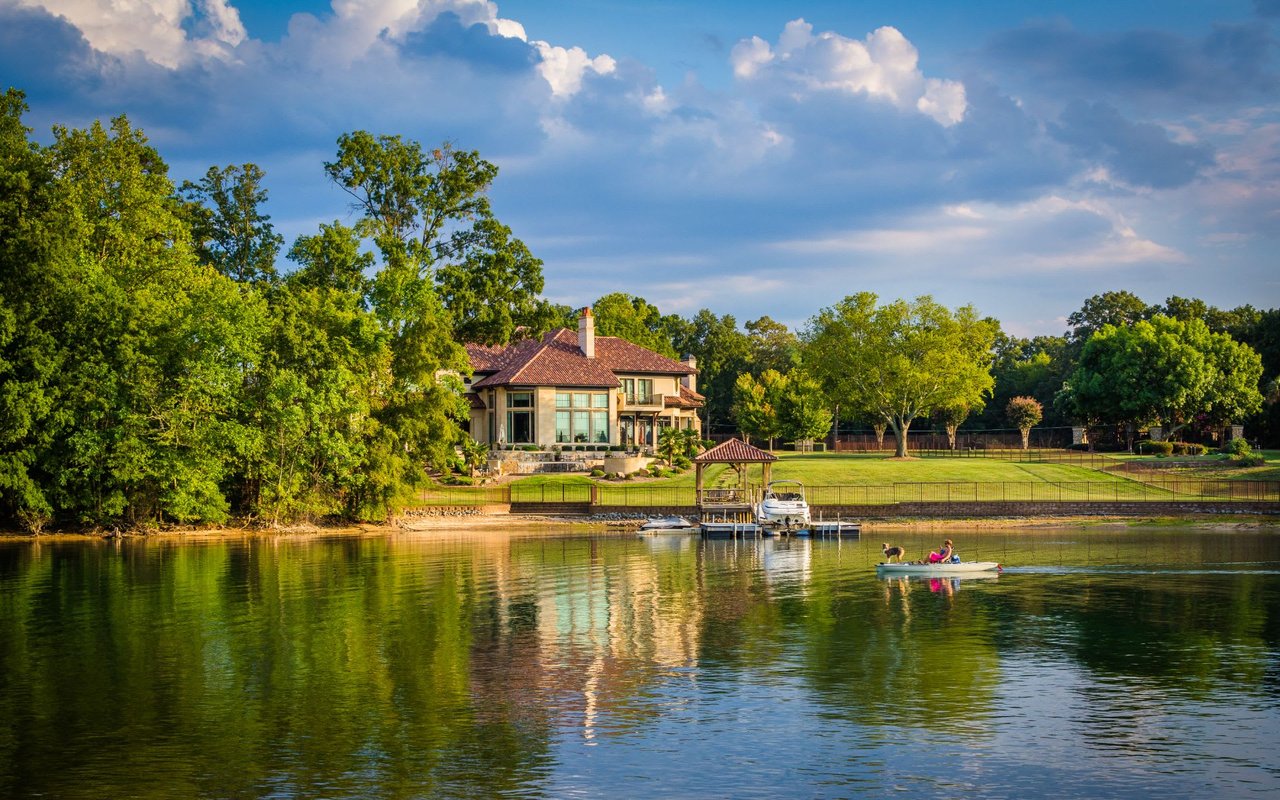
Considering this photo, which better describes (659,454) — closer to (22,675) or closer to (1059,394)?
(1059,394)

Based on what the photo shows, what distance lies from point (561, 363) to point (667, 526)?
92.0ft

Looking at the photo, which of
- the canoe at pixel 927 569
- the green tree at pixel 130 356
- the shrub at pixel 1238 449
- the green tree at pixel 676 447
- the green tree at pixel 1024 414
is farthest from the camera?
the green tree at pixel 1024 414

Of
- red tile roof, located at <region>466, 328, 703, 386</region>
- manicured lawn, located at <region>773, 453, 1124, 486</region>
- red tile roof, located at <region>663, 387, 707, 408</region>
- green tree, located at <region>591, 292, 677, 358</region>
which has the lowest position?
manicured lawn, located at <region>773, 453, 1124, 486</region>

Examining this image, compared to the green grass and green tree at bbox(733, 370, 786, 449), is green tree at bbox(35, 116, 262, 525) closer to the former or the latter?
the green grass

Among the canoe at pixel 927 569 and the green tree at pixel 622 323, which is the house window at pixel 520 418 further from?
the canoe at pixel 927 569

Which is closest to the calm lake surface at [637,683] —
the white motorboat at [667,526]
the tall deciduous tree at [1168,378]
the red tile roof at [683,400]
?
the white motorboat at [667,526]

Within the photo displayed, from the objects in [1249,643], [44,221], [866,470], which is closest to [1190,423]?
[866,470]

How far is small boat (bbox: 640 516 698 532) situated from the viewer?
216 feet

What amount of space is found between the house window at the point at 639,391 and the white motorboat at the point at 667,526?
3002 centimetres

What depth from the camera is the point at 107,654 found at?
28.0 m

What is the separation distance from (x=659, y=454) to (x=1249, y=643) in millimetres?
59661

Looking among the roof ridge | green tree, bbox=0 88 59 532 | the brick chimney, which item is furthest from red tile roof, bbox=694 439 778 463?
green tree, bbox=0 88 59 532

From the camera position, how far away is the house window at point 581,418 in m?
88.2

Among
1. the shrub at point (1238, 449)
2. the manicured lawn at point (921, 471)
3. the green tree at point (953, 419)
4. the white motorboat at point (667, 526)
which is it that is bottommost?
the white motorboat at point (667, 526)
